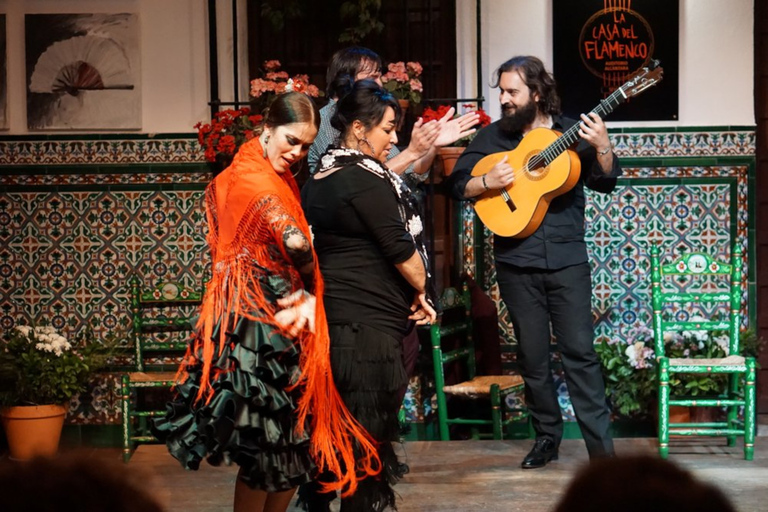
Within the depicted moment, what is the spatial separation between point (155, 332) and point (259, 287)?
9.24ft

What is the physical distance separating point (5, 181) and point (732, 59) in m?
3.83

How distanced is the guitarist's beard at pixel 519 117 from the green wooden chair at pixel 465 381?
107 cm

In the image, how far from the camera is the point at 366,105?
3.29m

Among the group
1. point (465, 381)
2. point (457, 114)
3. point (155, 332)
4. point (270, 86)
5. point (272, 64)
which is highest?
point (272, 64)

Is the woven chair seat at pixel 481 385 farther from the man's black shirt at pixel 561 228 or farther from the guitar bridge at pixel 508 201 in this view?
the guitar bridge at pixel 508 201

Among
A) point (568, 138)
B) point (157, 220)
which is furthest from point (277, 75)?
point (568, 138)

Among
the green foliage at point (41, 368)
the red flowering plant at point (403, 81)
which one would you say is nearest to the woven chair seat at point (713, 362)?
the red flowering plant at point (403, 81)

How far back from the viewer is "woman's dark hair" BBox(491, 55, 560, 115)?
4.59m

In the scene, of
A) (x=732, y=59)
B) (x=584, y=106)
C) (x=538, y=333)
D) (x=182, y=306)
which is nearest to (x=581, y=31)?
(x=584, y=106)

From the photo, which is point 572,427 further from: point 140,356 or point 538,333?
point 140,356

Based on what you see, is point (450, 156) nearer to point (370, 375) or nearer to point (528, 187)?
point (528, 187)

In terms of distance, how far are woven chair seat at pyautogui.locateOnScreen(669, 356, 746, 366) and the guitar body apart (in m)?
1.04

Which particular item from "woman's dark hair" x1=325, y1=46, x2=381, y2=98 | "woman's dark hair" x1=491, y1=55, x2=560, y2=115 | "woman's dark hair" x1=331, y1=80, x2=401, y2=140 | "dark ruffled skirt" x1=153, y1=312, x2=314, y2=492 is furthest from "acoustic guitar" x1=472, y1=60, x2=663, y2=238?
"dark ruffled skirt" x1=153, y1=312, x2=314, y2=492

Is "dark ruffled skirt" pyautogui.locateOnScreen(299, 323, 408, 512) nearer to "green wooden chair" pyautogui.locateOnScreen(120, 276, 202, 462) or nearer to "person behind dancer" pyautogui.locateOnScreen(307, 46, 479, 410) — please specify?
"person behind dancer" pyautogui.locateOnScreen(307, 46, 479, 410)
